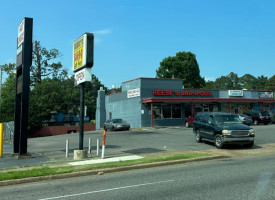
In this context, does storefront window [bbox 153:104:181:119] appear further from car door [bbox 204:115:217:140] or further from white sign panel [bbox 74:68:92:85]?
white sign panel [bbox 74:68:92:85]

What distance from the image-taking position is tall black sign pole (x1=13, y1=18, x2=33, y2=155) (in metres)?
12.9

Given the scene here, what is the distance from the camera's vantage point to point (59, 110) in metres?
52.0

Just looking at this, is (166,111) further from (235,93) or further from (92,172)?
(92,172)

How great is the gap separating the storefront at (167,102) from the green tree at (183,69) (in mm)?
24949

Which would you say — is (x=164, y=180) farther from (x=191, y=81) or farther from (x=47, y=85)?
(x=191, y=81)

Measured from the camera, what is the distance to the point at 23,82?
1307 cm

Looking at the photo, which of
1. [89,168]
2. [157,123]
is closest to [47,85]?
[157,123]

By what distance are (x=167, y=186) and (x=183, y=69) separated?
61129 millimetres

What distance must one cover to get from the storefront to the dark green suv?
1659 cm

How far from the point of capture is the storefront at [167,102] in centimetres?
3525

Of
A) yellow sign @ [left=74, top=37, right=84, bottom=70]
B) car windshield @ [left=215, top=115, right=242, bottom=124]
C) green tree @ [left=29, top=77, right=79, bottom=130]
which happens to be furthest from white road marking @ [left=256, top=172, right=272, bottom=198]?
green tree @ [left=29, top=77, right=79, bottom=130]

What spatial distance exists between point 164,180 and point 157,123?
27.7m

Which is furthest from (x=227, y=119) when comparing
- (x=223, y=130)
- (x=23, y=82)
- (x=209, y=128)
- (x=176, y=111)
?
(x=176, y=111)

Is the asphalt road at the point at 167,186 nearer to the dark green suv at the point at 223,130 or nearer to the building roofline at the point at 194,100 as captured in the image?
the dark green suv at the point at 223,130
